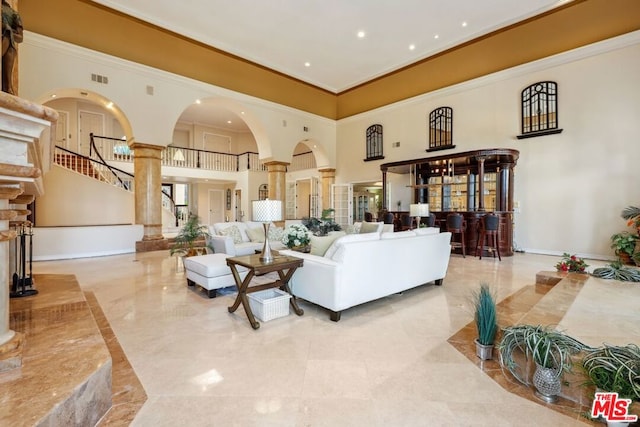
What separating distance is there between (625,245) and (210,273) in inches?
288

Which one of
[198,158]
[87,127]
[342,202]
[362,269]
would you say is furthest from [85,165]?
[362,269]

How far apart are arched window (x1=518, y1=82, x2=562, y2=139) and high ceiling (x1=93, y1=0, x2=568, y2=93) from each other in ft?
5.54

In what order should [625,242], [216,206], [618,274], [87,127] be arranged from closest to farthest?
[618,274] → [625,242] → [87,127] → [216,206]

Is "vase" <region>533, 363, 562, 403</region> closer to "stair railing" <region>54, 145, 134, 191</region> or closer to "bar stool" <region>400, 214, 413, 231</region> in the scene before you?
"bar stool" <region>400, 214, 413, 231</region>

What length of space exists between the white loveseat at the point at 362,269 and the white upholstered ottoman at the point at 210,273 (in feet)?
3.07

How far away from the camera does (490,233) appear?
6.69 metres

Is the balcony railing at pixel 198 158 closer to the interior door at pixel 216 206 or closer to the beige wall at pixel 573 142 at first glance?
the interior door at pixel 216 206

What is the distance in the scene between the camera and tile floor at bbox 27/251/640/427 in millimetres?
1622

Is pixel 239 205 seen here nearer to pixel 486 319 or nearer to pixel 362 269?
pixel 362 269

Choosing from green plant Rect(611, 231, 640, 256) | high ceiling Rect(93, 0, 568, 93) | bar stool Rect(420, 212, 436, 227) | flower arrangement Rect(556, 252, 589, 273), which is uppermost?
high ceiling Rect(93, 0, 568, 93)

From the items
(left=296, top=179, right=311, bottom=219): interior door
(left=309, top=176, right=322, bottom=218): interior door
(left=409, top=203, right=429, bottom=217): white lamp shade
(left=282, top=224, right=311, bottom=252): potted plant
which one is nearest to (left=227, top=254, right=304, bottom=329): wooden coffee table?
(left=282, top=224, right=311, bottom=252): potted plant

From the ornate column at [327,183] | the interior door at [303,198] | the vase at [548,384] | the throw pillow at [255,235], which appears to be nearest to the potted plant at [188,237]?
the throw pillow at [255,235]

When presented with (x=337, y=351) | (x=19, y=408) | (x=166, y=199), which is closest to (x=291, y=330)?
(x=337, y=351)

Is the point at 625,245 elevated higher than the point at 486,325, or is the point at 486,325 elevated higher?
the point at 625,245
